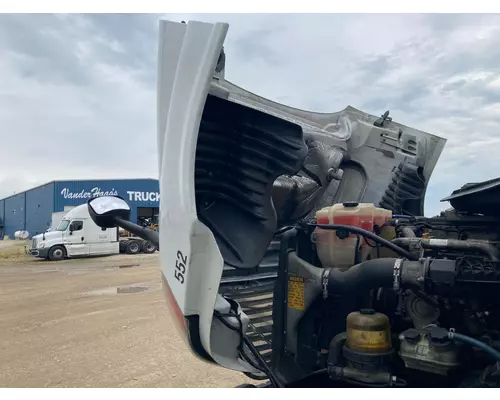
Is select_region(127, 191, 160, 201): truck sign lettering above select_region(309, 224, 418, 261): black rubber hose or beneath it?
beneath

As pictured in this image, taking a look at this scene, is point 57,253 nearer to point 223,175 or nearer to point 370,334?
point 223,175

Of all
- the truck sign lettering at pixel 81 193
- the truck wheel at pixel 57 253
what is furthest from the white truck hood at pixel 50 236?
the truck sign lettering at pixel 81 193

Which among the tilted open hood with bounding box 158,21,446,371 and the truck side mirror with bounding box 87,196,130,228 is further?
the truck side mirror with bounding box 87,196,130,228

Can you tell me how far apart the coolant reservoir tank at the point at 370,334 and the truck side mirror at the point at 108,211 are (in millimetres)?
1241

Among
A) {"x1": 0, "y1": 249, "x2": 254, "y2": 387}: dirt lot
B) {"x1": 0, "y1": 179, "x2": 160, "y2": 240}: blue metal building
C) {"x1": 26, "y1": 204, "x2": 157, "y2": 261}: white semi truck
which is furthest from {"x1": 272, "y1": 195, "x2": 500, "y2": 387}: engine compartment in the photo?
{"x1": 0, "y1": 179, "x2": 160, "y2": 240}: blue metal building

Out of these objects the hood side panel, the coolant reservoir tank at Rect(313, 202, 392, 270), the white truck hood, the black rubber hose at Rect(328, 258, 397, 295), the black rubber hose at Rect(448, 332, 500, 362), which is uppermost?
the hood side panel

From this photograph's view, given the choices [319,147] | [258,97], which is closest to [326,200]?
[319,147]

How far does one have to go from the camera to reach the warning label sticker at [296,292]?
2.40 metres

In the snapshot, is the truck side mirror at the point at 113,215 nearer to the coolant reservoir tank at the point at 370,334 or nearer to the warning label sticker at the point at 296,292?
the warning label sticker at the point at 296,292

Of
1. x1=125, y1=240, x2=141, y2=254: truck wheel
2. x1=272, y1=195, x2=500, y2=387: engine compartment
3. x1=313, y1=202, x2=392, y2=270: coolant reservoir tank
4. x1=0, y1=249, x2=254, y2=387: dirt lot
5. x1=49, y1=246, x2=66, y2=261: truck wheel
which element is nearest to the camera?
x1=272, y1=195, x2=500, y2=387: engine compartment

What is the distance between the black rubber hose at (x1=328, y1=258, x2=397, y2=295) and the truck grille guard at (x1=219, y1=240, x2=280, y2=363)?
455 mm

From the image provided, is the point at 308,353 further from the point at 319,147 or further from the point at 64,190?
the point at 64,190

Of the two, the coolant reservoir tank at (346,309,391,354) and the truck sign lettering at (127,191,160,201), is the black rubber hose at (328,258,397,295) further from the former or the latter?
the truck sign lettering at (127,191,160,201)

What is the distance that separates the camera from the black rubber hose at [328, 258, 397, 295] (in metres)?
2.12
